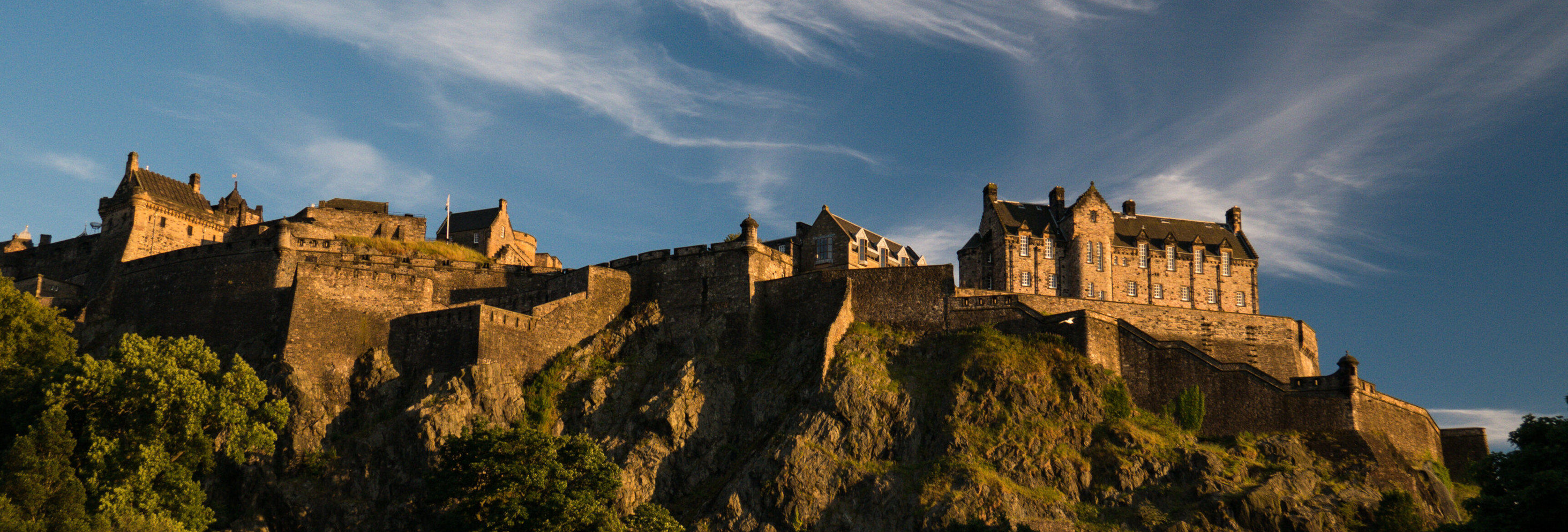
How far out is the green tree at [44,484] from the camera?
149 feet

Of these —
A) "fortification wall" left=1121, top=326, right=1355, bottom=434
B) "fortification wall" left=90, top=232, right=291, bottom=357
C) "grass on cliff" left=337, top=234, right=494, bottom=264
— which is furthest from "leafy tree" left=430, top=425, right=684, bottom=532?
"fortification wall" left=1121, top=326, right=1355, bottom=434

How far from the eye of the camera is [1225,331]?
67750 mm

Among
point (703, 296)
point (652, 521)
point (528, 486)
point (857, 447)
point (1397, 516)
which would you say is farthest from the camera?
point (703, 296)

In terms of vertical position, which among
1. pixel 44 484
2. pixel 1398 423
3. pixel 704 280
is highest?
pixel 704 280

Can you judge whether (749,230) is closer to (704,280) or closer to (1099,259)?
(704,280)

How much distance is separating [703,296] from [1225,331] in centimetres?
2583

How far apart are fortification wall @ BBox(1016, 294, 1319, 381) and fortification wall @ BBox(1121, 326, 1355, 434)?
13.6 feet

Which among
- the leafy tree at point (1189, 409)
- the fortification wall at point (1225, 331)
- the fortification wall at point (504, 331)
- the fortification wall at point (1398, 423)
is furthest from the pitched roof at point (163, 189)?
the fortification wall at point (1398, 423)

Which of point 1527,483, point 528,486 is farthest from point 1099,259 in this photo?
point 528,486

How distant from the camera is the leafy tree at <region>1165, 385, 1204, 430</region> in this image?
5900 cm

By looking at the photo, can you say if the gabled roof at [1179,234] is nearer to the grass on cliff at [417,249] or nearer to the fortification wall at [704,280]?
the fortification wall at [704,280]

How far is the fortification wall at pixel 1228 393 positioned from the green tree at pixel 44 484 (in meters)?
41.9

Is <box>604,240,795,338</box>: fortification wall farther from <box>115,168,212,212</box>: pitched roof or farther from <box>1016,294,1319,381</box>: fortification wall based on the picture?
<box>115,168,212,212</box>: pitched roof

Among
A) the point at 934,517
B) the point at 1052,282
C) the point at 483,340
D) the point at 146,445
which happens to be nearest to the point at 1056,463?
the point at 934,517
